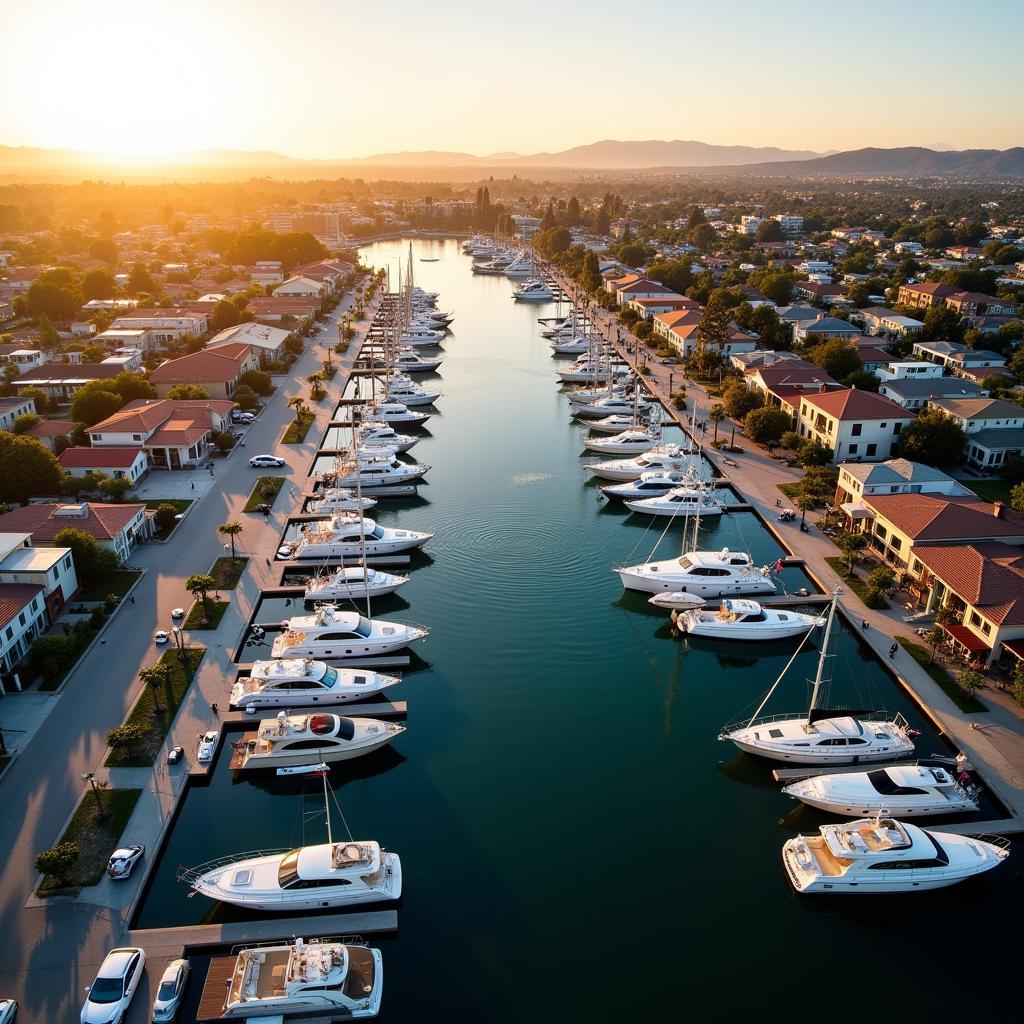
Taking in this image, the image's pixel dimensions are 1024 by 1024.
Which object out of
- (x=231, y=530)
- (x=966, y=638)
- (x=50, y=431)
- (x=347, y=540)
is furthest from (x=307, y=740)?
(x=50, y=431)

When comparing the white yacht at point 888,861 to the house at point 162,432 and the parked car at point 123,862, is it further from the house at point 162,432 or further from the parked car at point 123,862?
the house at point 162,432

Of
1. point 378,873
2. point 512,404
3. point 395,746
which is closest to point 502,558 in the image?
point 395,746

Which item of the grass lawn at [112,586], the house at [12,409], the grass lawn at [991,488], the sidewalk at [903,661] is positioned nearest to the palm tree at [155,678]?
the grass lawn at [112,586]

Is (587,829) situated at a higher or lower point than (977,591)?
lower

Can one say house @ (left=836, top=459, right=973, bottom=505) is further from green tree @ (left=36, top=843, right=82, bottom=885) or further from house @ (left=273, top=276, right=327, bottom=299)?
house @ (left=273, top=276, right=327, bottom=299)

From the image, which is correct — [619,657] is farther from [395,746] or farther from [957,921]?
[957,921]

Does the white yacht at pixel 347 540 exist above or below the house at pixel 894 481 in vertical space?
below

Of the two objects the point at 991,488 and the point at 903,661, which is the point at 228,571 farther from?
the point at 991,488

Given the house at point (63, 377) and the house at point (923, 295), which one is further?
the house at point (923, 295)
